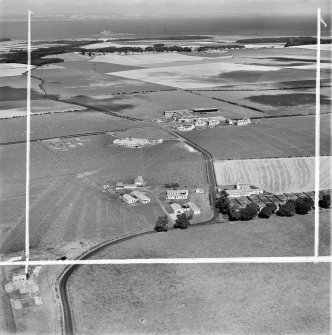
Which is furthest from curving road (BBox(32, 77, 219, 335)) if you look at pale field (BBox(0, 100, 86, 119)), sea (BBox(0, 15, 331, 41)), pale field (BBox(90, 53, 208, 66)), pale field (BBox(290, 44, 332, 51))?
sea (BBox(0, 15, 331, 41))

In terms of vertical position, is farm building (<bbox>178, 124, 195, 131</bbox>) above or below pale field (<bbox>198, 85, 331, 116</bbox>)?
below

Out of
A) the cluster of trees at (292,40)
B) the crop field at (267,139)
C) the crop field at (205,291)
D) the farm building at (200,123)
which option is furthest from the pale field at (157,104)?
the cluster of trees at (292,40)

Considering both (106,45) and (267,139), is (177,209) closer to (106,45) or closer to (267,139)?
(267,139)

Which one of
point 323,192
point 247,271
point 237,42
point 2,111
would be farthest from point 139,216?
point 237,42

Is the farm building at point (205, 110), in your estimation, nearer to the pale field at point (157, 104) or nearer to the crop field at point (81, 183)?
the pale field at point (157, 104)

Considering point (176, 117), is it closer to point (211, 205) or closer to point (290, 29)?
point (211, 205)

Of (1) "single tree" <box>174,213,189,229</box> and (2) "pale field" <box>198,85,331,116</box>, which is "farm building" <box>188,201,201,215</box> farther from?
(2) "pale field" <box>198,85,331,116</box>
